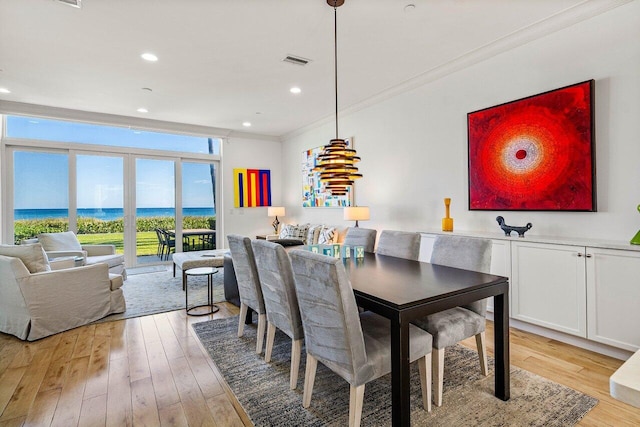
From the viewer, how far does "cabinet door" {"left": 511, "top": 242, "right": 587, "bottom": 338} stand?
2.58 meters

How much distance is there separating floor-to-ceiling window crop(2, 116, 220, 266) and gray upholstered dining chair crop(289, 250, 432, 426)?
18.6 feet

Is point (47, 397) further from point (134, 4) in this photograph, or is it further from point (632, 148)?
point (632, 148)

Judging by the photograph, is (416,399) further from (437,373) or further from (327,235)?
(327,235)

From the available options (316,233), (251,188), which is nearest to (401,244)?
(316,233)

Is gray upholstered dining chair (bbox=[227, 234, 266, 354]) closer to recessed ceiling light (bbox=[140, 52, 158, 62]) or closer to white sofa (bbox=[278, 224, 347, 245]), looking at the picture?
recessed ceiling light (bbox=[140, 52, 158, 62])

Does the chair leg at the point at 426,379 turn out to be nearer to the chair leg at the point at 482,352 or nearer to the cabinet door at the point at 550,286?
the chair leg at the point at 482,352

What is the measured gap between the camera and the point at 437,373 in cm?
199

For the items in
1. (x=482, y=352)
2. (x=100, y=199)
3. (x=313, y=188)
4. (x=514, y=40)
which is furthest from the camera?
(x=313, y=188)

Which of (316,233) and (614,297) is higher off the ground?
(316,233)

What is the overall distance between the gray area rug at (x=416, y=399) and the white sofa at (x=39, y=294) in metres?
1.83

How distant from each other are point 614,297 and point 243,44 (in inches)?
154

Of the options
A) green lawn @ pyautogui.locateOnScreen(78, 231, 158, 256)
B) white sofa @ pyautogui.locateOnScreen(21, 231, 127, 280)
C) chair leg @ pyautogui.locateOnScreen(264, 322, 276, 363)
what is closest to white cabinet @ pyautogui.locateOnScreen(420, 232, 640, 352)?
chair leg @ pyautogui.locateOnScreen(264, 322, 276, 363)

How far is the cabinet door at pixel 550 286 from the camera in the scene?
2.58 metres

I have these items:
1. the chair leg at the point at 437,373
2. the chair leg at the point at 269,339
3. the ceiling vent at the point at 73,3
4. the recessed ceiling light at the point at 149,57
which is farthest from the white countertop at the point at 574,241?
the ceiling vent at the point at 73,3
